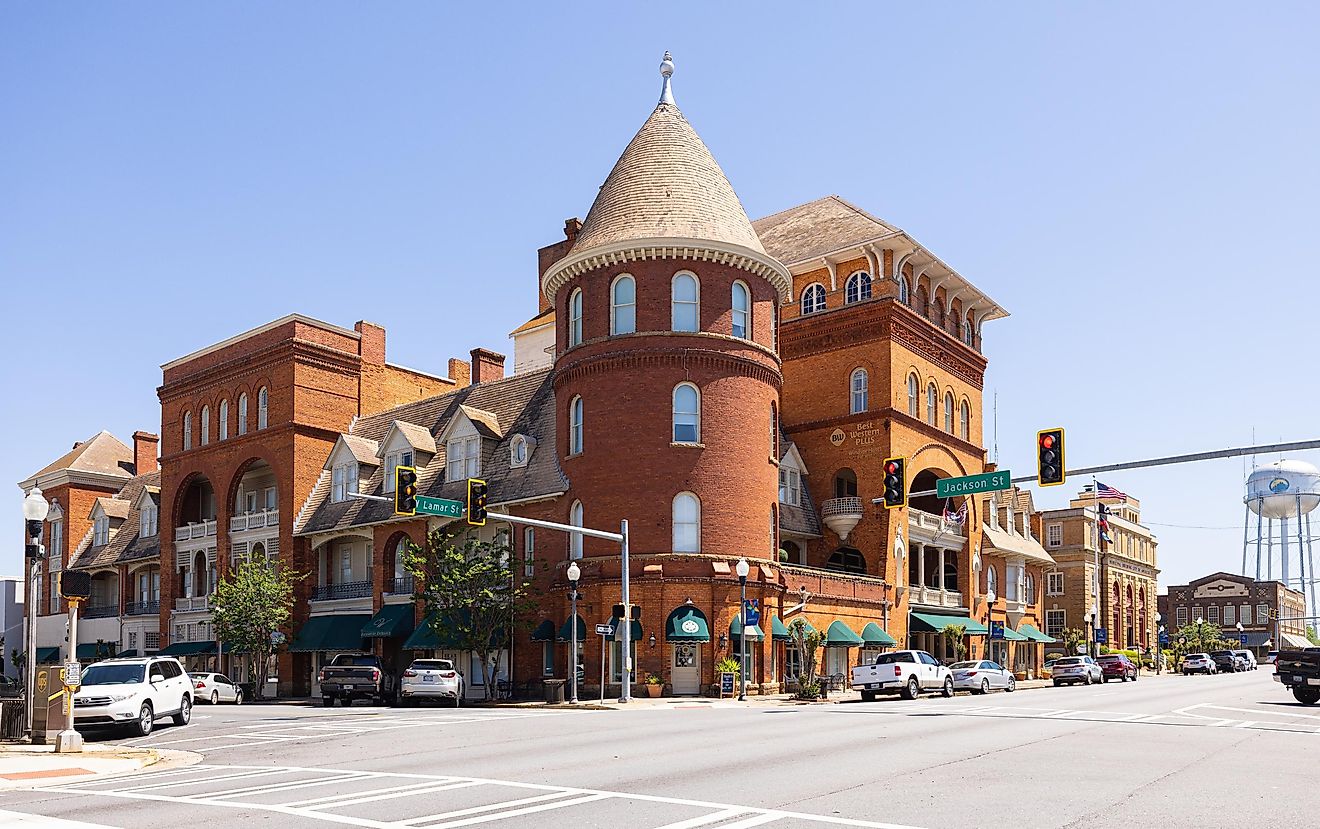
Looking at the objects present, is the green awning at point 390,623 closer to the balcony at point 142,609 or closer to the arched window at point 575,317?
the arched window at point 575,317

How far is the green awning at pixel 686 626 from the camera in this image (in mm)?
42031

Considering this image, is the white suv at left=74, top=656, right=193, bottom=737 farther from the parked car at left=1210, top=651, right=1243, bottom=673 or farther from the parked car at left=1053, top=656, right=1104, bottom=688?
the parked car at left=1210, top=651, right=1243, bottom=673

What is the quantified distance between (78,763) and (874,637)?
113 ft

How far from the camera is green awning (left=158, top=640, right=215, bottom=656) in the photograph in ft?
192

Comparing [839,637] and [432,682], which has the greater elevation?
[839,637]

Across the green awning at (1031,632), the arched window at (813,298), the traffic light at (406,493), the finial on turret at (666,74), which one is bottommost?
the green awning at (1031,632)

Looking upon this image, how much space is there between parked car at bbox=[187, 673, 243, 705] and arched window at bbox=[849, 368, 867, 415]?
26559 millimetres

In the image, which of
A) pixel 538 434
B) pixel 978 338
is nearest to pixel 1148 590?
pixel 978 338

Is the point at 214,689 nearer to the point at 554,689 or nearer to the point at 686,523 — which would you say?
the point at 554,689

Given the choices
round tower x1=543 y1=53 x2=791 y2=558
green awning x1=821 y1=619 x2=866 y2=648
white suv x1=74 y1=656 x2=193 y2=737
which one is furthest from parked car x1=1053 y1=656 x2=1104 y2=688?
white suv x1=74 y1=656 x2=193 y2=737

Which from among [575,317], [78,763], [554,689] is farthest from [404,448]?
[78,763]

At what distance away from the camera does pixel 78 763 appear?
1988cm

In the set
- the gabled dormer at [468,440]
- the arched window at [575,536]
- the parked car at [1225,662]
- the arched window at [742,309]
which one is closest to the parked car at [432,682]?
the arched window at [575,536]

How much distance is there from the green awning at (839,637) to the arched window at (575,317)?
13.9 metres
